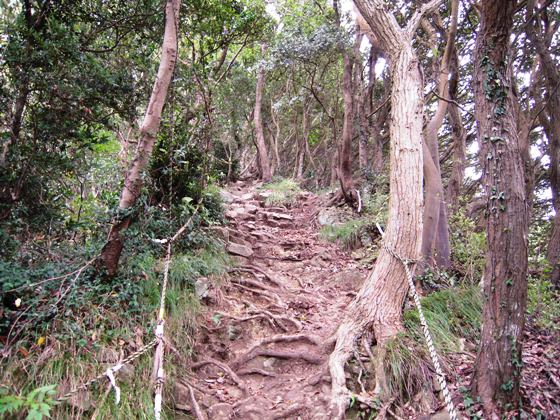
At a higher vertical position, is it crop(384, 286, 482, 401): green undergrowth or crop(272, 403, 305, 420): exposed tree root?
crop(384, 286, 482, 401): green undergrowth

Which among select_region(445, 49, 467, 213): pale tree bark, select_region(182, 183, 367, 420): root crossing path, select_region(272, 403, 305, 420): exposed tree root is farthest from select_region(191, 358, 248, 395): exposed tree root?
select_region(445, 49, 467, 213): pale tree bark

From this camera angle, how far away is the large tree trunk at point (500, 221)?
2.71 metres

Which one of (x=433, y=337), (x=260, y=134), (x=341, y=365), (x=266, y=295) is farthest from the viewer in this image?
(x=260, y=134)

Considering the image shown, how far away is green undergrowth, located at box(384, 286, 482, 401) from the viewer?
3342 mm

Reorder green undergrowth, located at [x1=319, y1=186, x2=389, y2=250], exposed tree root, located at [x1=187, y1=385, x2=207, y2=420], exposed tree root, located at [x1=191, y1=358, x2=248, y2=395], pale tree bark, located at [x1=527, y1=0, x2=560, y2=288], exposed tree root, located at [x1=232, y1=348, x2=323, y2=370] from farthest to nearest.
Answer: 1. green undergrowth, located at [x1=319, y1=186, x2=389, y2=250]
2. pale tree bark, located at [x1=527, y1=0, x2=560, y2=288]
3. exposed tree root, located at [x1=232, y1=348, x2=323, y2=370]
4. exposed tree root, located at [x1=191, y1=358, x2=248, y2=395]
5. exposed tree root, located at [x1=187, y1=385, x2=207, y2=420]

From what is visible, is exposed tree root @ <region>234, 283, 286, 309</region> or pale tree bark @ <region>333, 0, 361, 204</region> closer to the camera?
exposed tree root @ <region>234, 283, 286, 309</region>

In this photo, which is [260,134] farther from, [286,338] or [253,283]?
[286,338]

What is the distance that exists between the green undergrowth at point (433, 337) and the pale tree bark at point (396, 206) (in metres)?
0.14

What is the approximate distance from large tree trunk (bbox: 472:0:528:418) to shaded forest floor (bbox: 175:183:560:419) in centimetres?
33

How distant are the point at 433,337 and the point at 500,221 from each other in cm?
157

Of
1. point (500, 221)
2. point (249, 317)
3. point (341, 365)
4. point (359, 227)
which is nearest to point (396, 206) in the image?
point (500, 221)

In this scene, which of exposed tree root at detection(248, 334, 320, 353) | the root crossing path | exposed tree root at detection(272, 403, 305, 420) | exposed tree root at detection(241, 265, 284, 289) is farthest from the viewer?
exposed tree root at detection(241, 265, 284, 289)

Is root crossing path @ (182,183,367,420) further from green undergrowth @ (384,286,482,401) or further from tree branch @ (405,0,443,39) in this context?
tree branch @ (405,0,443,39)

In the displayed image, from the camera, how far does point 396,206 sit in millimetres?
4160
